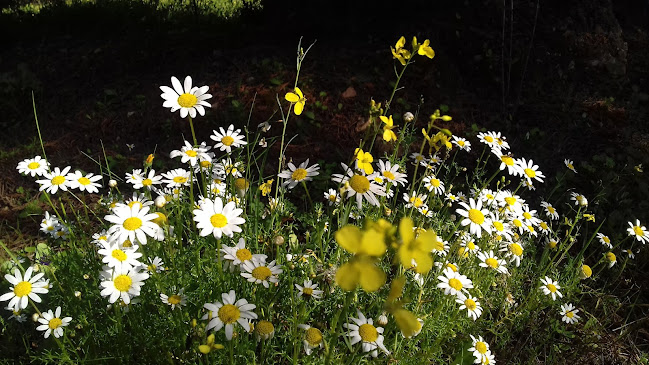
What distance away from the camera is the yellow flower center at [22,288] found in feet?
4.59

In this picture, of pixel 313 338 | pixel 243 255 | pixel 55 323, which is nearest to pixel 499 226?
pixel 313 338

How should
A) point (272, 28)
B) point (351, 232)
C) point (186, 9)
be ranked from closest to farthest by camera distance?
point (351, 232) < point (272, 28) < point (186, 9)

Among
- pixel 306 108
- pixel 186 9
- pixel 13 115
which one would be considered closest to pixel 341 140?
pixel 306 108

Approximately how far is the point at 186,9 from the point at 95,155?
6.88 ft

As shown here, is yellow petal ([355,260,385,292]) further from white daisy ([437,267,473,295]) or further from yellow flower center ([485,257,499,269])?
yellow flower center ([485,257,499,269])

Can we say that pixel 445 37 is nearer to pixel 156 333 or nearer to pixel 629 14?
pixel 629 14

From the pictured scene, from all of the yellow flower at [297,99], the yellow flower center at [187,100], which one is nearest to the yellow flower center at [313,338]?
the yellow flower at [297,99]

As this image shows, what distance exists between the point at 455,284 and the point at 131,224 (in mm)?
1113

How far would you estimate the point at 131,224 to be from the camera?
50.7 inches

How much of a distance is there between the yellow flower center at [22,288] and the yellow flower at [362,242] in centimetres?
124

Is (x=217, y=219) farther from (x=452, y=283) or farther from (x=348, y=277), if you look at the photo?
(x=452, y=283)

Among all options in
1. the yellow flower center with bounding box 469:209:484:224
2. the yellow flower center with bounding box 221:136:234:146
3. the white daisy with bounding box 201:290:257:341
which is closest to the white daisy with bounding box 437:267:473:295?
the yellow flower center with bounding box 469:209:484:224

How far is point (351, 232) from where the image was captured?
652 millimetres

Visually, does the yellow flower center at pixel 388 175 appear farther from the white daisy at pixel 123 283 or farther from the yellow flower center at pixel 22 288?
the yellow flower center at pixel 22 288
